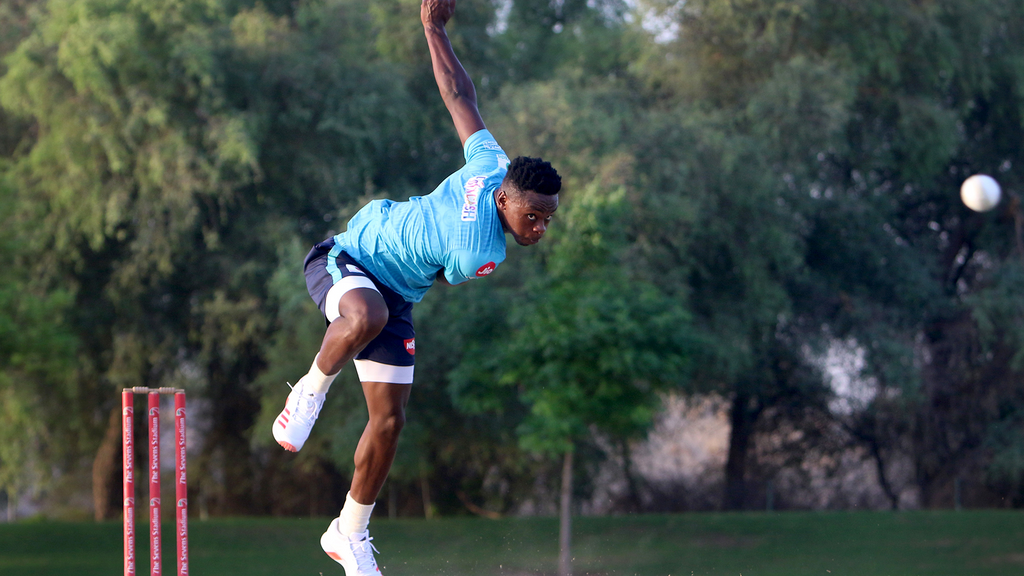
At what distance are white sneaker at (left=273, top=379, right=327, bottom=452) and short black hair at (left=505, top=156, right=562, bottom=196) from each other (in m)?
1.26

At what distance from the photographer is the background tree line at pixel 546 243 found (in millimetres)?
13898

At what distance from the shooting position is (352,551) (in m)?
4.36

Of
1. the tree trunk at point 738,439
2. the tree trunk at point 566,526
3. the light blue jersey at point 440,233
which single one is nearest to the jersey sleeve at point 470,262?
the light blue jersey at point 440,233

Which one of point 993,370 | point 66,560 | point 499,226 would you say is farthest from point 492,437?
point 499,226

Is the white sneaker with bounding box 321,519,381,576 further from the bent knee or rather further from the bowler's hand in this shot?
the bowler's hand

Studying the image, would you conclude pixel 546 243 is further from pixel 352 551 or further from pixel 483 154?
pixel 352 551

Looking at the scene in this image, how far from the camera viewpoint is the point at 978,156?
1977 centimetres

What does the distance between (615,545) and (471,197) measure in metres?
11.1

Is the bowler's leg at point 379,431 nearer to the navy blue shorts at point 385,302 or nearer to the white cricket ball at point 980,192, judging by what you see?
the navy blue shorts at point 385,302

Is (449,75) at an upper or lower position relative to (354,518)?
upper

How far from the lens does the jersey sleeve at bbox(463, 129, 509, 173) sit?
4.17 meters

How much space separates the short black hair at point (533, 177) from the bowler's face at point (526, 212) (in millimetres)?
25

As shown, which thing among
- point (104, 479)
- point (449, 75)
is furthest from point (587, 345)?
point (104, 479)

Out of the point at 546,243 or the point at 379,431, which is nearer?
the point at 379,431
